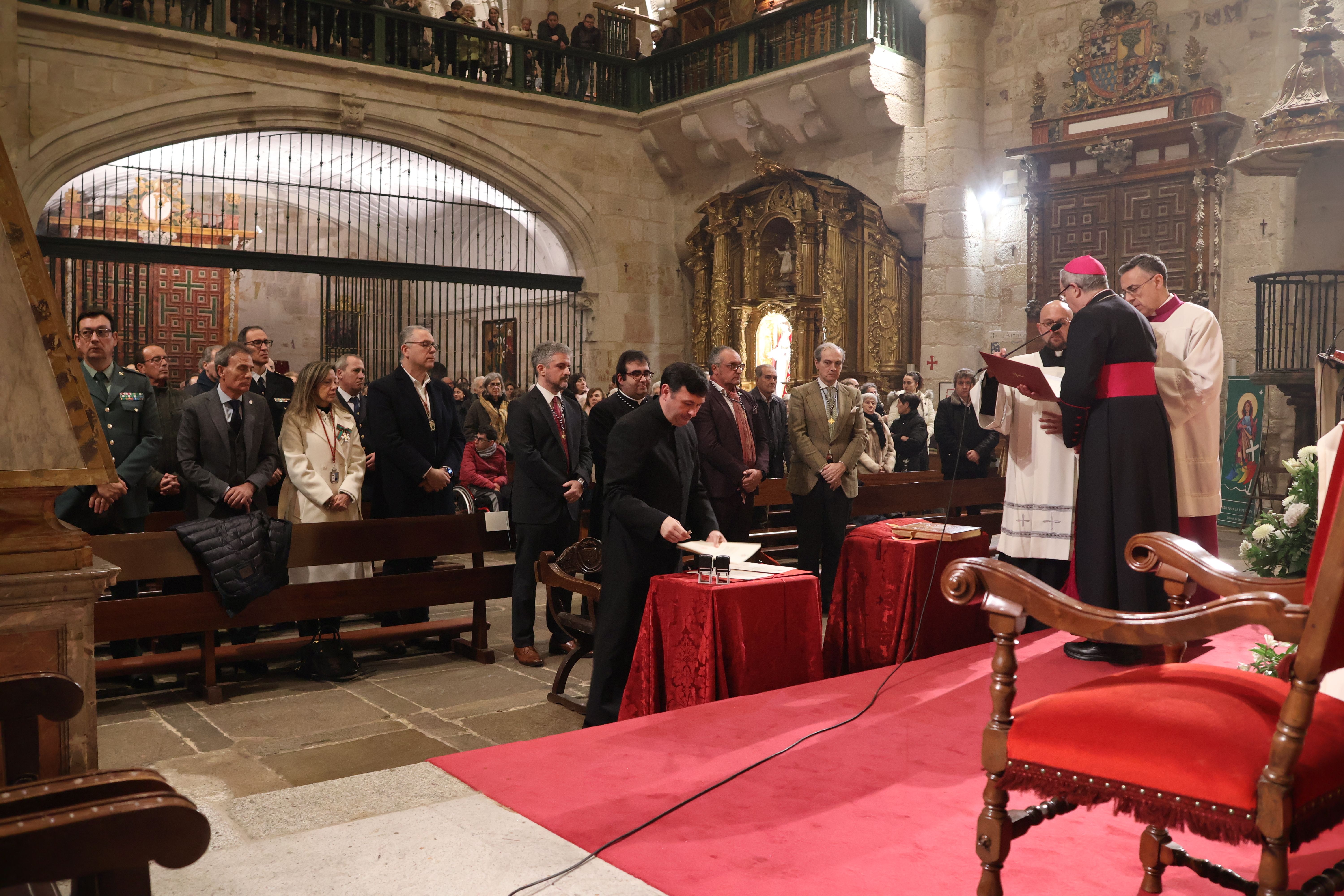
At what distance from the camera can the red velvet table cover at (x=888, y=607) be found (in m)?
4.59

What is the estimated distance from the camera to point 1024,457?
17.0 ft

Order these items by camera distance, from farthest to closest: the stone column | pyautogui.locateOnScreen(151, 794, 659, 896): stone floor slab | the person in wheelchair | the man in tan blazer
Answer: the stone column
the person in wheelchair
the man in tan blazer
pyautogui.locateOnScreen(151, 794, 659, 896): stone floor slab

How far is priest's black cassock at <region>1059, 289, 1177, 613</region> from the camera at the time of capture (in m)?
4.30

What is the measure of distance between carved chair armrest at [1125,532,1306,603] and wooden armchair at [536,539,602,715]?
2478mm

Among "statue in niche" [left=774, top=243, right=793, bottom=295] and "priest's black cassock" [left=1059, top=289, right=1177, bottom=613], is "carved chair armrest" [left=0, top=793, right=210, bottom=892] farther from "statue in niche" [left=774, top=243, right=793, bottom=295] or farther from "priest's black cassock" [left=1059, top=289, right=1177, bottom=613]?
"statue in niche" [left=774, top=243, right=793, bottom=295]

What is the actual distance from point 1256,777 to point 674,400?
2.42m

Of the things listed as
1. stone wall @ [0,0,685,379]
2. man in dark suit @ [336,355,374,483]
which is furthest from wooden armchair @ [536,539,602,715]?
stone wall @ [0,0,685,379]

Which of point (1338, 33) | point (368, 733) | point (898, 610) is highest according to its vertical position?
point (1338, 33)

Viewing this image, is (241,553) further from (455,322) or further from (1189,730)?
(455,322)

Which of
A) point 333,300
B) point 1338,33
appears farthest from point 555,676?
point 333,300

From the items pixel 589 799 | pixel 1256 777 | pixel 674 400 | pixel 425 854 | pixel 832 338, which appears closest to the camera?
pixel 1256 777

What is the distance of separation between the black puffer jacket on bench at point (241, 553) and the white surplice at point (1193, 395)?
13.1ft

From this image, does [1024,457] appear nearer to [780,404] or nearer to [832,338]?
[780,404]

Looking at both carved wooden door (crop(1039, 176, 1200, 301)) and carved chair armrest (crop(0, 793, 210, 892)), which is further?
carved wooden door (crop(1039, 176, 1200, 301))
